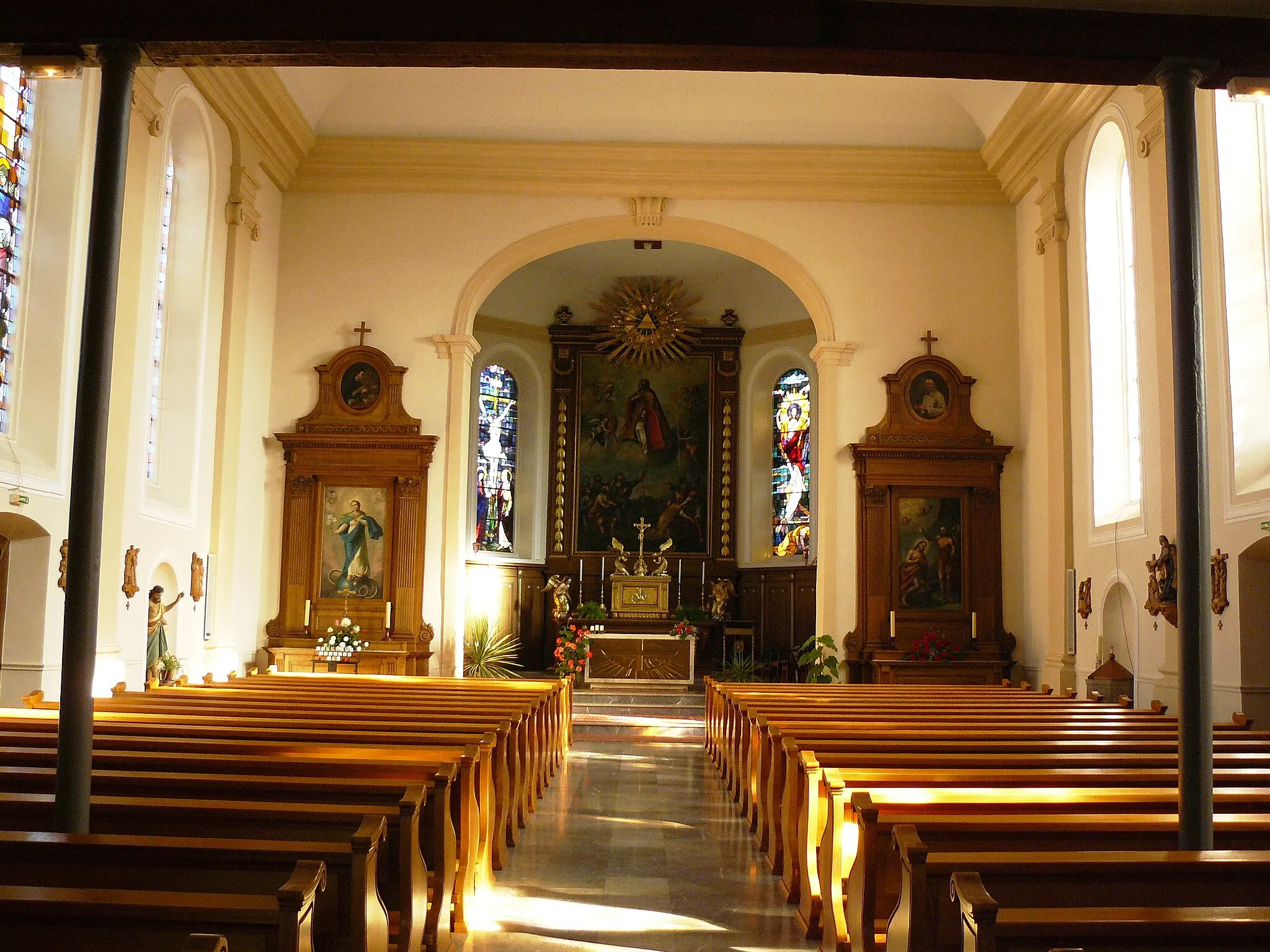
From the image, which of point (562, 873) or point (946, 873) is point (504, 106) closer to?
point (562, 873)

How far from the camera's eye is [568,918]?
500cm

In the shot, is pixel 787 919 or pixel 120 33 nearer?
pixel 120 33

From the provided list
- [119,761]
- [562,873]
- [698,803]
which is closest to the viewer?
[119,761]

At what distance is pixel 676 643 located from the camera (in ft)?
54.2

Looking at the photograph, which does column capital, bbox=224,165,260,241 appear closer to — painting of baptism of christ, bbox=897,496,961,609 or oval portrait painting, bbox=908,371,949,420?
oval portrait painting, bbox=908,371,949,420

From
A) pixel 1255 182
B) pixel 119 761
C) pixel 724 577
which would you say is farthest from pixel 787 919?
pixel 724 577

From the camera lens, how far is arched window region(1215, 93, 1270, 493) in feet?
29.0

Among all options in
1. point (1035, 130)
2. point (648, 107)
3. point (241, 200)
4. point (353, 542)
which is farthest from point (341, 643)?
point (1035, 130)

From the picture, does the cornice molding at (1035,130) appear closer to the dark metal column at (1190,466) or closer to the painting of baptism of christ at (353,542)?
the dark metal column at (1190,466)

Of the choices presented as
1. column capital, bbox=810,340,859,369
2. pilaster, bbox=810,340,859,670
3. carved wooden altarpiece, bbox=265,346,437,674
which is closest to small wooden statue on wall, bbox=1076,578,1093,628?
pilaster, bbox=810,340,859,670

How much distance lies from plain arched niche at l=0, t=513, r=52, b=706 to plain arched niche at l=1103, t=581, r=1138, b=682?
9.34 m

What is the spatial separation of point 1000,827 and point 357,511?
1139 centimetres

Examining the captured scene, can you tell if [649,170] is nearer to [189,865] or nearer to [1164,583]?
[1164,583]

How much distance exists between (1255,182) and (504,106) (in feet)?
27.8
